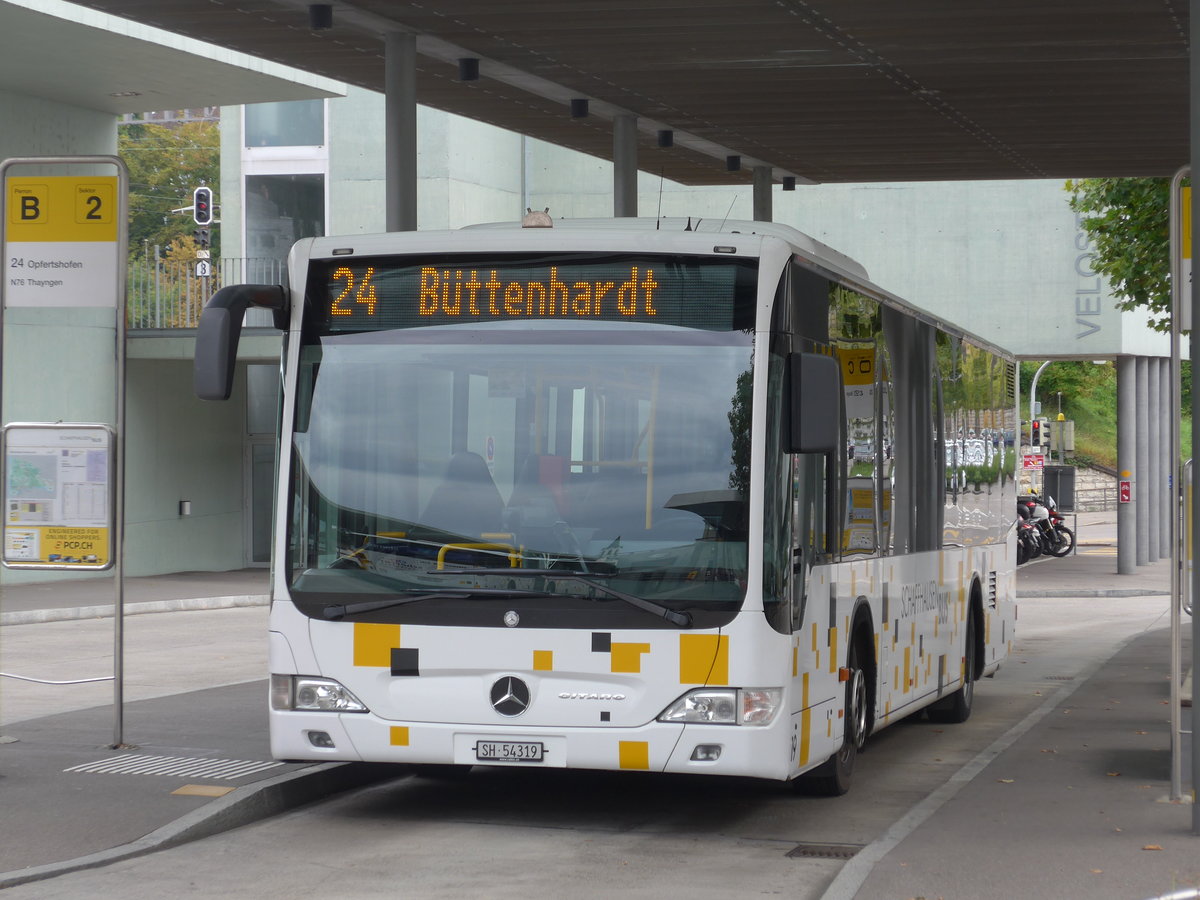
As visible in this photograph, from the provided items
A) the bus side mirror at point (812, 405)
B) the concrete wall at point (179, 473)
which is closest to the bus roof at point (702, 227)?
the bus side mirror at point (812, 405)

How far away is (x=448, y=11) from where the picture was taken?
13570 millimetres

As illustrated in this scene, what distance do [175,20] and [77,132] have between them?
1840cm

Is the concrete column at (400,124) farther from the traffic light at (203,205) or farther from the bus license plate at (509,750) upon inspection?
the traffic light at (203,205)

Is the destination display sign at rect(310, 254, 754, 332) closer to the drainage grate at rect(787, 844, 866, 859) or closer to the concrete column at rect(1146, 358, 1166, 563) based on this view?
the drainage grate at rect(787, 844, 866, 859)

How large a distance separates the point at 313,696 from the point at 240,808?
0.94 m

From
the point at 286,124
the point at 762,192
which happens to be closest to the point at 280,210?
the point at 286,124

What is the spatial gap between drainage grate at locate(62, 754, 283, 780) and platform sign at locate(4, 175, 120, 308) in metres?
2.69

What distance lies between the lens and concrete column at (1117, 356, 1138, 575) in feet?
124

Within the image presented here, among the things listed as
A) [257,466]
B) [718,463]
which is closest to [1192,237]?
[718,463]

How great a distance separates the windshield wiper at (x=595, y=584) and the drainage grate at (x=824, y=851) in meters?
1.23

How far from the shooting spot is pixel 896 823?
916 centimetres

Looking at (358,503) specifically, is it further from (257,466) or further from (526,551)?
(257,466)

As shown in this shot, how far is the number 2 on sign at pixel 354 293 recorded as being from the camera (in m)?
9.24

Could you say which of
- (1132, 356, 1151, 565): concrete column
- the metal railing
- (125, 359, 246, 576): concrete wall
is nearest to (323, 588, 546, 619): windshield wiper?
(125, 359, 246, 576): concrete wall
